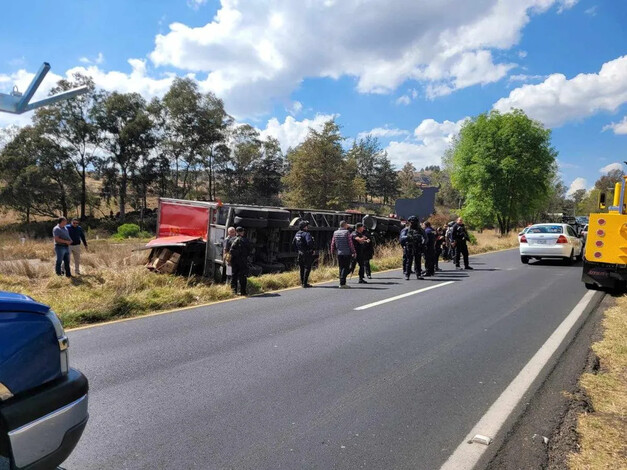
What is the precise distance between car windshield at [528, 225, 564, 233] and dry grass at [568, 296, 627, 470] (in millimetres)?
11565

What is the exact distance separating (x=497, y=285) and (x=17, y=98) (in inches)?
429

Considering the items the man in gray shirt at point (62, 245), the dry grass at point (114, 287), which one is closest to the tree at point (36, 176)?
the dry grass at point (114, 287)

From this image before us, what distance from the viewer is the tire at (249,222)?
1159 cm

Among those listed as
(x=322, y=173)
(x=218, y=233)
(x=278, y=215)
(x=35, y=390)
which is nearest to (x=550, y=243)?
(x=278, y=215)

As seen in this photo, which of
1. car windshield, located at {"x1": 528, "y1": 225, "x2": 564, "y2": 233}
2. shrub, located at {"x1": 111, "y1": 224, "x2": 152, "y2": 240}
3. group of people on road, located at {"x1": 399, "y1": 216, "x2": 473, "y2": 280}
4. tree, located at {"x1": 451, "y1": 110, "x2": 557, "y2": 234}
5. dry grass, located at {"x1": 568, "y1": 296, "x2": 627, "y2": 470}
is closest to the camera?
dry grass, located at {"x1": 568, "y1": 296, "x2": 627, "y2": 470}

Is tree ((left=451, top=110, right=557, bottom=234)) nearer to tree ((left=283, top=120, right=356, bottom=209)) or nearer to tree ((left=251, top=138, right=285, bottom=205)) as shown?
tree ((left=283, top=120, right=356, bottom=209))

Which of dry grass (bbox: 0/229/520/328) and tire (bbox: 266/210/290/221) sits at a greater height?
tire (bbox: 266/210/290/221)

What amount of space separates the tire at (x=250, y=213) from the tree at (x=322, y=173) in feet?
101

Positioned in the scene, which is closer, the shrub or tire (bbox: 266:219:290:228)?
tire (bbox: 266:219:290:228)

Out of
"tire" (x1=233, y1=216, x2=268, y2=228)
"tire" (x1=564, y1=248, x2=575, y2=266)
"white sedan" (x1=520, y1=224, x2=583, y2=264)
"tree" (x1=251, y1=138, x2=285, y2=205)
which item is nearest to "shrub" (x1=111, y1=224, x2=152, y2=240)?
"tree" (x1=251, y1=138, x2=285, y2=205)

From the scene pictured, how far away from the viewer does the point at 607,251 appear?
378 inches

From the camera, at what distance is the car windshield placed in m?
16.6

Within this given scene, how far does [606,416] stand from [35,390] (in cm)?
430

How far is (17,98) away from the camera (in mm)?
3203
